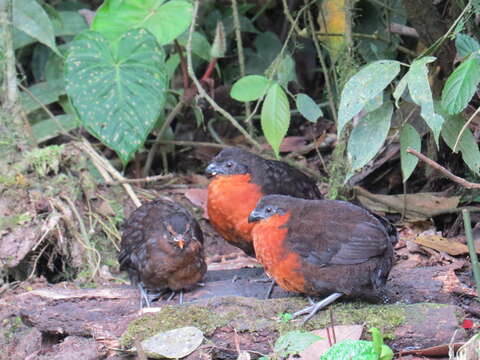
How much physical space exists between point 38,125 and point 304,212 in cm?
353

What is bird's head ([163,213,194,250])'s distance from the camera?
14.9 feet

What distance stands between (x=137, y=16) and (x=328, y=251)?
9.56ft

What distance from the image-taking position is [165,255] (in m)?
4.54

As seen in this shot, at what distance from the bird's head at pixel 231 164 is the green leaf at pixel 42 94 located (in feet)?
7.90

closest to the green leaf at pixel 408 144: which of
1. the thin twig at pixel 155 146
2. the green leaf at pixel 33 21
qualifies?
the thin twig at pixel 155 146

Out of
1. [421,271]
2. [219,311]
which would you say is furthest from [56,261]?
[421,271]

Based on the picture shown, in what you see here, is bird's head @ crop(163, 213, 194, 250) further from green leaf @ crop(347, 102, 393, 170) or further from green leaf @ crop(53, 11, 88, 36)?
green leaf @ crop(53, 11, 88, 36)

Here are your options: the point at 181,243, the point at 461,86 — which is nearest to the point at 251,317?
the point at 181,243

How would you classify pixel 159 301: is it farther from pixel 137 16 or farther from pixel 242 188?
pixel 137 16

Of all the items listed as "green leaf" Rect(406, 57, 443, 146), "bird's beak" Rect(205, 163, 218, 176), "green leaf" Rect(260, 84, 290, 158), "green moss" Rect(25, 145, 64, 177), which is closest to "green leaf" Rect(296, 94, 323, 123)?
"green leaf" Rect(260, 84, 290, 158)

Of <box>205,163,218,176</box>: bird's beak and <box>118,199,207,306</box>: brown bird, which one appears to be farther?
<box>205,163,218,176</box>: bird's beak

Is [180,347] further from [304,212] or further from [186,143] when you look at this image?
[186,143]

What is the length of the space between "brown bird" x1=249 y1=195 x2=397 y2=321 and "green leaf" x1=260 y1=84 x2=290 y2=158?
1062 mm

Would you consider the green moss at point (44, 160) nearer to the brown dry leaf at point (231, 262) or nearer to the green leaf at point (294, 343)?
the brown dry leaf at point (231, 262)
